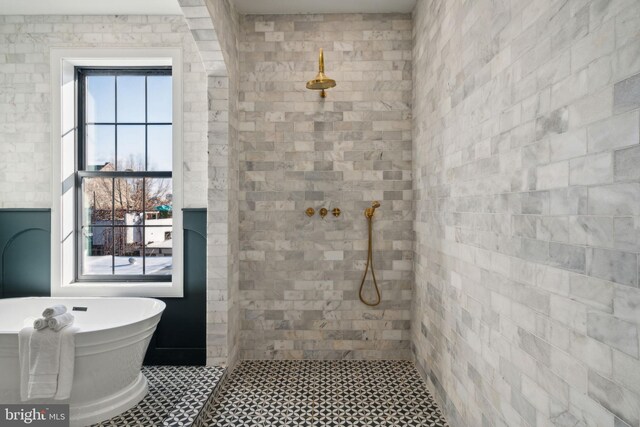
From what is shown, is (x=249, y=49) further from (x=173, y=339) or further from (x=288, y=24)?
(x=173, y=339)

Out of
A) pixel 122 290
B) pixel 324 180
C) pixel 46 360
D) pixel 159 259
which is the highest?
pixel 324 180

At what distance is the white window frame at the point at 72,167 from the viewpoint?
10.5 ft

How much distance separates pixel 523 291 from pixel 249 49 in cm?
290

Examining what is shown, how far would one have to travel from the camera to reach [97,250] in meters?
3.44

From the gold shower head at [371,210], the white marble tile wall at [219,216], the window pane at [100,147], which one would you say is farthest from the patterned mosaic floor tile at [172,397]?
the window pane at [100,147]

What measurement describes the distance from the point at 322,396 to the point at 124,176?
8.67 ft

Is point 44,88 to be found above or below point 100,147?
above

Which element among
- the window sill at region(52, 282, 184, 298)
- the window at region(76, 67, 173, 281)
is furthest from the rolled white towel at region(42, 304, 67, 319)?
the window at region(76, 67, 173, 281)

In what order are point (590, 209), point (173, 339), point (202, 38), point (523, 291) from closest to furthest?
point (590, 209), point (523, 291), point (202, 38), point (173, 339)

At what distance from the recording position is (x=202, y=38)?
256 cm

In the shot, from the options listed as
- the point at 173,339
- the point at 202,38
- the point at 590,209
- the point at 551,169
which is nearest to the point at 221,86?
the point at 202,38

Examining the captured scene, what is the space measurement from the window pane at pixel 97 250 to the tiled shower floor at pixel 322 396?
1.63 metres

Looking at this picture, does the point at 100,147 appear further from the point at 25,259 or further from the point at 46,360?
the point at 46,360

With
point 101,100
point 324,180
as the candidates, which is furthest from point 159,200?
point 324,180
